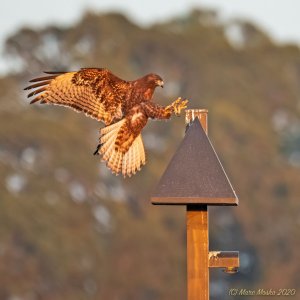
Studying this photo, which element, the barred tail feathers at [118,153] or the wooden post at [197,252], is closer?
the wooden post at [197,252]

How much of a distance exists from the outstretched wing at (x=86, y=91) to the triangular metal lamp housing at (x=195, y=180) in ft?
4.75

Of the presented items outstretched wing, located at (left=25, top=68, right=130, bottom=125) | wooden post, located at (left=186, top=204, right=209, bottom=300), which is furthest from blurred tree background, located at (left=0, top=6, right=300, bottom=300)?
wooden post, located at (left=186, top=204, right=209, bottom=300)

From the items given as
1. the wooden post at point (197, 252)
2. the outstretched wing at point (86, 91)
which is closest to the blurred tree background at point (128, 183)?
the outstretched wing at point (86, 91)

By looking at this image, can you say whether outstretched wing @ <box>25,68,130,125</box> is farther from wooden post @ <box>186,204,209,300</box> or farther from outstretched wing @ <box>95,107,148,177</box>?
wooden post @ <box>186,204,209,300</box>

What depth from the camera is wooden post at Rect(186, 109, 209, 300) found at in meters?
8.30

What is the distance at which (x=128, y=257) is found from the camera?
38188 mm

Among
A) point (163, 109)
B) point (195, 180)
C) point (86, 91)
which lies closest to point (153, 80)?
point (163, 109)

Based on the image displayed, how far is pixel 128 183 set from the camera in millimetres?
41062

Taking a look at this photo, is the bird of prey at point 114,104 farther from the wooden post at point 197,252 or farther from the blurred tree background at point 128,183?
the blurred tree background at point 128,183

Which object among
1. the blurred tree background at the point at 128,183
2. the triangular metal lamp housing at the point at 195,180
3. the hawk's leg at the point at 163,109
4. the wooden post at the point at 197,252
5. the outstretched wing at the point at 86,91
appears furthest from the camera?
the blurred tree background at the point at 128,183

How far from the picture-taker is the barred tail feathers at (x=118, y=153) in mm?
9398

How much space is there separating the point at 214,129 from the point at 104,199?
5793 millimetres

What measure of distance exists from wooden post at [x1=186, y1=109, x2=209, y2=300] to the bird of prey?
0.78 m

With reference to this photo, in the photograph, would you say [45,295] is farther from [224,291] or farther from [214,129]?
[214,129]
